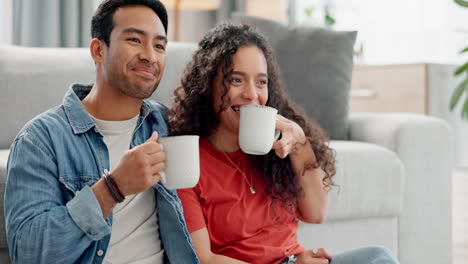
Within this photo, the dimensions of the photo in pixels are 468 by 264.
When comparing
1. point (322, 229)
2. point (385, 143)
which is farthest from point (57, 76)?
point (385, 143)

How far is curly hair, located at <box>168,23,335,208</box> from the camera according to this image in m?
1.38

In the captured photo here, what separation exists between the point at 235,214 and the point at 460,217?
2354mm

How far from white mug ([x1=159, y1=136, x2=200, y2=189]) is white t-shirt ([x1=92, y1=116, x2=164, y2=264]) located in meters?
0.27

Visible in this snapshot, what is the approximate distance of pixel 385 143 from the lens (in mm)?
2072

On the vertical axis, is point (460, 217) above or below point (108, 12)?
below

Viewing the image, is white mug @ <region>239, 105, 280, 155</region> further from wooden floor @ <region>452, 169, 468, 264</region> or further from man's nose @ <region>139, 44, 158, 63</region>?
wooden floor @ <region>452, 169, 468, 264</region>

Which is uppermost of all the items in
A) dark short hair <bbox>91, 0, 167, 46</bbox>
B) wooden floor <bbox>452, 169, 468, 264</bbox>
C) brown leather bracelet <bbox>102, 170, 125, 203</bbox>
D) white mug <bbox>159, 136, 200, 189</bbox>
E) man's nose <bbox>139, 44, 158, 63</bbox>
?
dark short hair <bbox>91, 0, 167, 46</bbox>

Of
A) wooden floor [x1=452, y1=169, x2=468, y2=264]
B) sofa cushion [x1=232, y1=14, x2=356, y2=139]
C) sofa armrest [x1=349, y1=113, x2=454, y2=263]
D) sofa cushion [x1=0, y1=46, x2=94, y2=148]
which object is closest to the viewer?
sofa cushion [x1=0, y1=46, x2=94, y2=148]

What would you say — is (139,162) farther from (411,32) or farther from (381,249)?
(411,32)

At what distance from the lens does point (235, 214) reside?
133cm

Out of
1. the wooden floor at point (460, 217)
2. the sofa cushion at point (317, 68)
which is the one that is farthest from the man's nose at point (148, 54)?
the wooden floor at point (460, 217)

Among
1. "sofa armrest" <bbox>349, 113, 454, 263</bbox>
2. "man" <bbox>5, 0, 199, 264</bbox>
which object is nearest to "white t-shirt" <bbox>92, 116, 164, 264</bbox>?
"man" <bbox>5, 0, 199, 264</bbox>

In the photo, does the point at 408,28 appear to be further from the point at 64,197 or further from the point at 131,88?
the point at 64,197

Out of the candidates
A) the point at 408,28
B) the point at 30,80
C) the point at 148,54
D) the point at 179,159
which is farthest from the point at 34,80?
the point at 408,28
